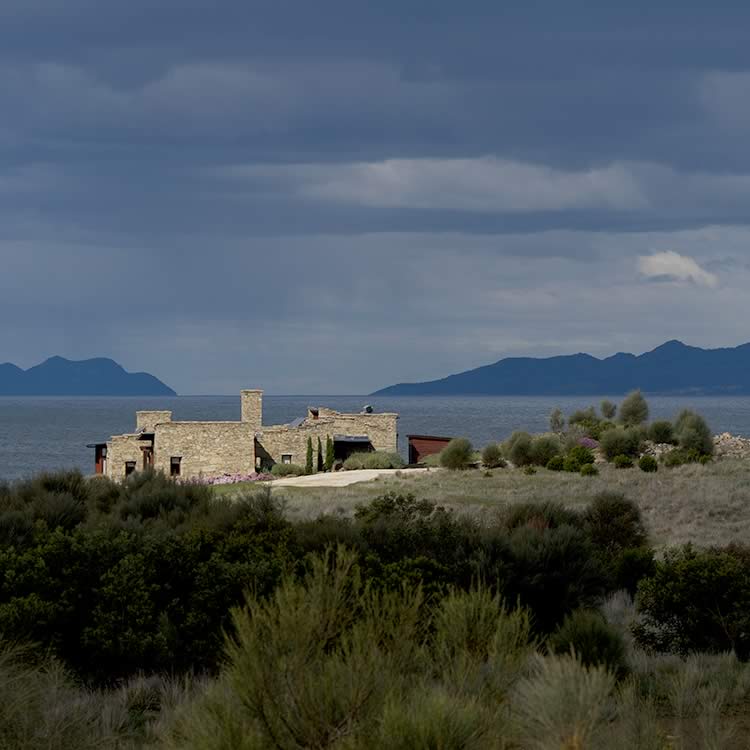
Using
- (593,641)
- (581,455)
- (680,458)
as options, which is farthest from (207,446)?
(593,641)

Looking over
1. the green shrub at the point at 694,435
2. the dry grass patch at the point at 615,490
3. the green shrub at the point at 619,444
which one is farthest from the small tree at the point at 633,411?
the dry grass patch at the point at 615,490

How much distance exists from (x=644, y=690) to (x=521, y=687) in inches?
200

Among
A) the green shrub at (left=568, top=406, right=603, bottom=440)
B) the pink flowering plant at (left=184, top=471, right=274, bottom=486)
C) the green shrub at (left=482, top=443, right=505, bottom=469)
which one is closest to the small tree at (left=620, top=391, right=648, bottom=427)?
the green shrub at (left=568, top=406, right=603, bottom=440)

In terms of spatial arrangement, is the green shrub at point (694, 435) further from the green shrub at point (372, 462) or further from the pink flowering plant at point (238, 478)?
the pink flowering plant at point (238, 478)

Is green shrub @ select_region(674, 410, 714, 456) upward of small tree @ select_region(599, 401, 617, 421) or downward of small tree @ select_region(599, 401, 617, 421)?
downward

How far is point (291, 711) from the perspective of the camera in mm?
5367

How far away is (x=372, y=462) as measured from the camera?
5616 centimetres

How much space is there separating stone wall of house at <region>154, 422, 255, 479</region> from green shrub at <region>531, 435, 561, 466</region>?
18265 mm

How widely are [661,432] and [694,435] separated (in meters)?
2.17

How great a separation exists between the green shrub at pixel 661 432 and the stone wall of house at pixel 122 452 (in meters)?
27.2

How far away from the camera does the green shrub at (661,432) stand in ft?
154

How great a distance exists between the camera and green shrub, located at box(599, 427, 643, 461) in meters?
44.8

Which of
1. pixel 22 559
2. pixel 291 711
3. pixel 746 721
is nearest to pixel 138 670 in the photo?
pixel 22 559

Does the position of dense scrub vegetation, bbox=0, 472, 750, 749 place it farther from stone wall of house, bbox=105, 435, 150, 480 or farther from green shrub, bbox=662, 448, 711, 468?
stone wall of house, bbox=105, 435, 150, 480
